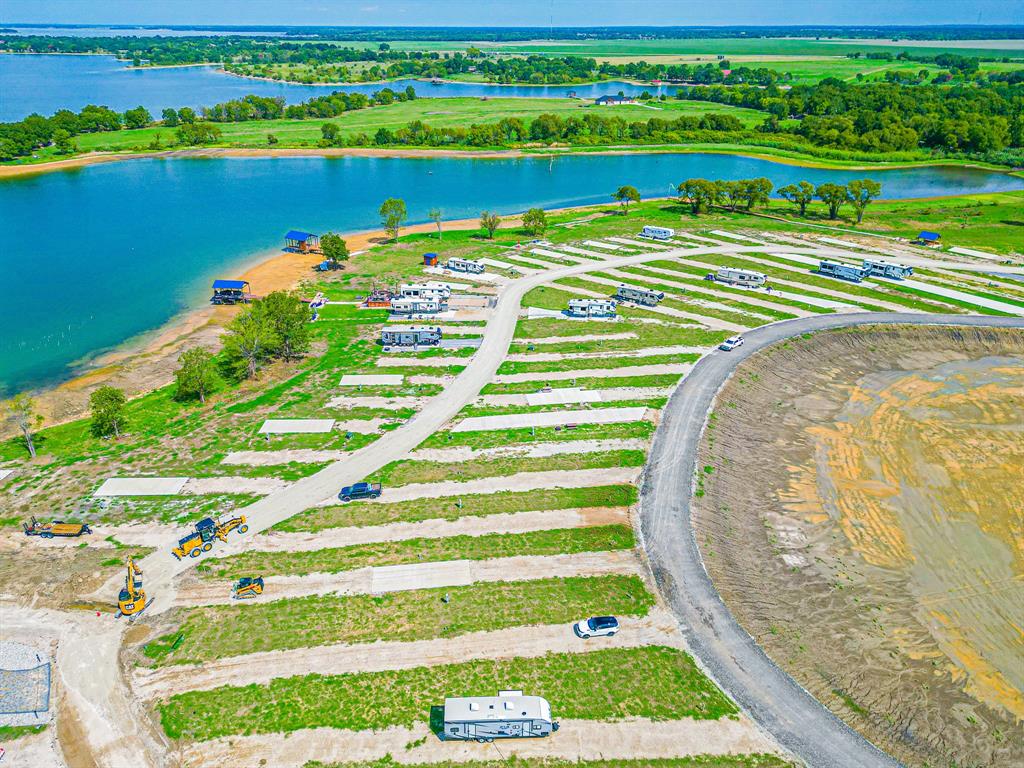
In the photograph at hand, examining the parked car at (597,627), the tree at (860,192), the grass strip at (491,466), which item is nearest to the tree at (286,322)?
the grass strip at (491,466)

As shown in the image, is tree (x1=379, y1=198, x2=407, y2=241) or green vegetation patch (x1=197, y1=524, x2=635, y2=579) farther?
tree (x1=379, y1=198, x2=407, y2=241)

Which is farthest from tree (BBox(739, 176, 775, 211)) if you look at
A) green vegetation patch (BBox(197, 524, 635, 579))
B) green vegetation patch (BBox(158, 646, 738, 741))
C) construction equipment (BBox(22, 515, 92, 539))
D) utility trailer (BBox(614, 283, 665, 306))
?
construction equipment (BBox(22, 515, 92, 539))

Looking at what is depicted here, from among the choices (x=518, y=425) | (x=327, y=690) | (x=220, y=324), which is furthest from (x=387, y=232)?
(x=327, y=690)

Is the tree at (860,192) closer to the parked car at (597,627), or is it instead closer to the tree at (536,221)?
the tree at (536,221)

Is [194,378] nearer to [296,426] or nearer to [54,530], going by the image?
[296,426]

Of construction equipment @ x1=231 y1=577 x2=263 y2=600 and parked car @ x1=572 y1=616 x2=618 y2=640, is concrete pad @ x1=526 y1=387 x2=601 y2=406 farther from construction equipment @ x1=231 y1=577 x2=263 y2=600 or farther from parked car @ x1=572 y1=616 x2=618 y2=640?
construction equipment @ x1=231 y1=577 x2=263 y2=600

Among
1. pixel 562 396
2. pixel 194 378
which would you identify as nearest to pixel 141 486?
pixel 194 378
